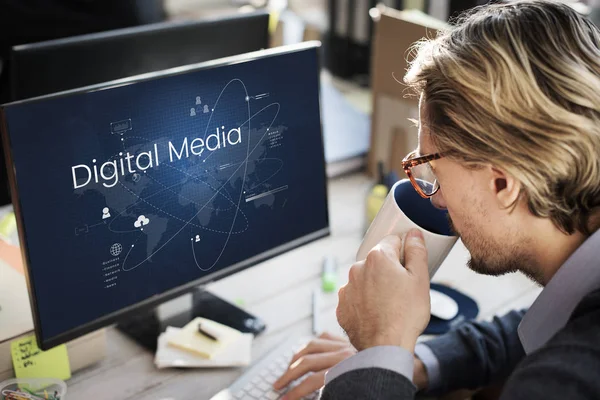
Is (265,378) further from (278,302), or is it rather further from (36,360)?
(36,360)

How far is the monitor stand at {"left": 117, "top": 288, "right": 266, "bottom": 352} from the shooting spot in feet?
4.40

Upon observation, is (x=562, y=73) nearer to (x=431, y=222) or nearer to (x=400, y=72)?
(x=431, y=222)

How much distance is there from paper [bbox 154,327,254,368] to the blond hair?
0.54 m

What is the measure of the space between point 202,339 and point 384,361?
0.42 metres

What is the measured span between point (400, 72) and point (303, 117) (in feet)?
1.98

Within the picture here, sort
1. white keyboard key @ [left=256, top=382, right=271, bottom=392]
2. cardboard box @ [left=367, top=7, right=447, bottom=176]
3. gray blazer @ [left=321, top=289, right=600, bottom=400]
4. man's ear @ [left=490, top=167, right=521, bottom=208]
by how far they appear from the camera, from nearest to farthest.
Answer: gray blazer @ [left=321, top=289, right=600, bottom=400] → man's ear @ [left=490, top=167, right=521, bottom=208] → white keyboard key @ [left=256, top=382, right=271, bottom=392] → cardboard box @ [left=367, top=7, right=447, bottom=176]

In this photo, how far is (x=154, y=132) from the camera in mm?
1121

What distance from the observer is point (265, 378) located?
1.23m

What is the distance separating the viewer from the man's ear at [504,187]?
972 mm

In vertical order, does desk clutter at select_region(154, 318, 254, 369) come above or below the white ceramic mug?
below

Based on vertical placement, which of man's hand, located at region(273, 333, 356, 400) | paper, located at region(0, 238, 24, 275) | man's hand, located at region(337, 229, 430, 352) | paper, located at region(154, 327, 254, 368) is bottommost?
paper, located at region(154, 327, 254, 368)

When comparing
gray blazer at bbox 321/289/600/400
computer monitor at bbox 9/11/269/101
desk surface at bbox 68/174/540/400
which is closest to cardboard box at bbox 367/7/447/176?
desk surface at bbox 68/174/540/400

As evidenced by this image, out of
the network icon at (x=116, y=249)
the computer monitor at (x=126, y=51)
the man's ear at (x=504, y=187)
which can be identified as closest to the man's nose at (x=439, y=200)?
the man's ear at (x=504, y=187)

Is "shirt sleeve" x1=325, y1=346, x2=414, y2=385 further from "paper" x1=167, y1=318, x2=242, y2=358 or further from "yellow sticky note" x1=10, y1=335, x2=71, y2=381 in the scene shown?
"yellow sticky note" x1=10, y1=335, x2=71, y2=381
